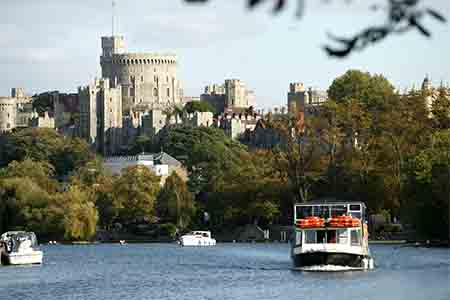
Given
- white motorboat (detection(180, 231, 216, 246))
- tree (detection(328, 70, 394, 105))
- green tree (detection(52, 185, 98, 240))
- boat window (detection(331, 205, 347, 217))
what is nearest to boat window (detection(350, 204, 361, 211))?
boat window (detection(331, 205, 347, 217))

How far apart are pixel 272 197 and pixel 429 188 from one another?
28.2 m

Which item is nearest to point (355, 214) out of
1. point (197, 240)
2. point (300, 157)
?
point (197, 240)

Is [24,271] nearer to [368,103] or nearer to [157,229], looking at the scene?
[157,229]

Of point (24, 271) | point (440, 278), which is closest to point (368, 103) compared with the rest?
point (24, 271)

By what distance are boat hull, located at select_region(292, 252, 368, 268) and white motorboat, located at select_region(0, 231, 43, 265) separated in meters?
16.7

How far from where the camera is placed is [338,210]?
54.5 metres

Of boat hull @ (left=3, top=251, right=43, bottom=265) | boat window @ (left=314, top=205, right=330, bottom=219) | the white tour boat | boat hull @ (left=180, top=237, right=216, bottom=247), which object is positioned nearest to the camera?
the white tour boat

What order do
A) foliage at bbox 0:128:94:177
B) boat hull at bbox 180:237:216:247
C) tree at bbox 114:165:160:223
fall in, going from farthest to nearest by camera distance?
foliage at bbox 0:128:94:177 → tree at bbox 114:165:160:223 → boat hull at bbox 180:237:216:247

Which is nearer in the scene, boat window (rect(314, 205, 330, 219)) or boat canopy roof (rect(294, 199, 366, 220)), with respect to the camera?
boat canopy roof (rect(294, 199, 366, 220))

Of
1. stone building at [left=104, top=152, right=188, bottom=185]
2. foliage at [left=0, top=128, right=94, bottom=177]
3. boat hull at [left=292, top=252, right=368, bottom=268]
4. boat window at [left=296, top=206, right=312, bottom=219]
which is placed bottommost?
boat hull at [left=292, top=252, right=368, bottom=268]

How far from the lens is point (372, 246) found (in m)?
79.1

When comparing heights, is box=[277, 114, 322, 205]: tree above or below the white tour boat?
above

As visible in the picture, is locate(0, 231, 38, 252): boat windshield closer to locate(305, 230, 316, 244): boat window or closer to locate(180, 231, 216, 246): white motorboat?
locate(305, 230, 316, 244): boat window

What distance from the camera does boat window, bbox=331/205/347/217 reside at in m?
54.1
